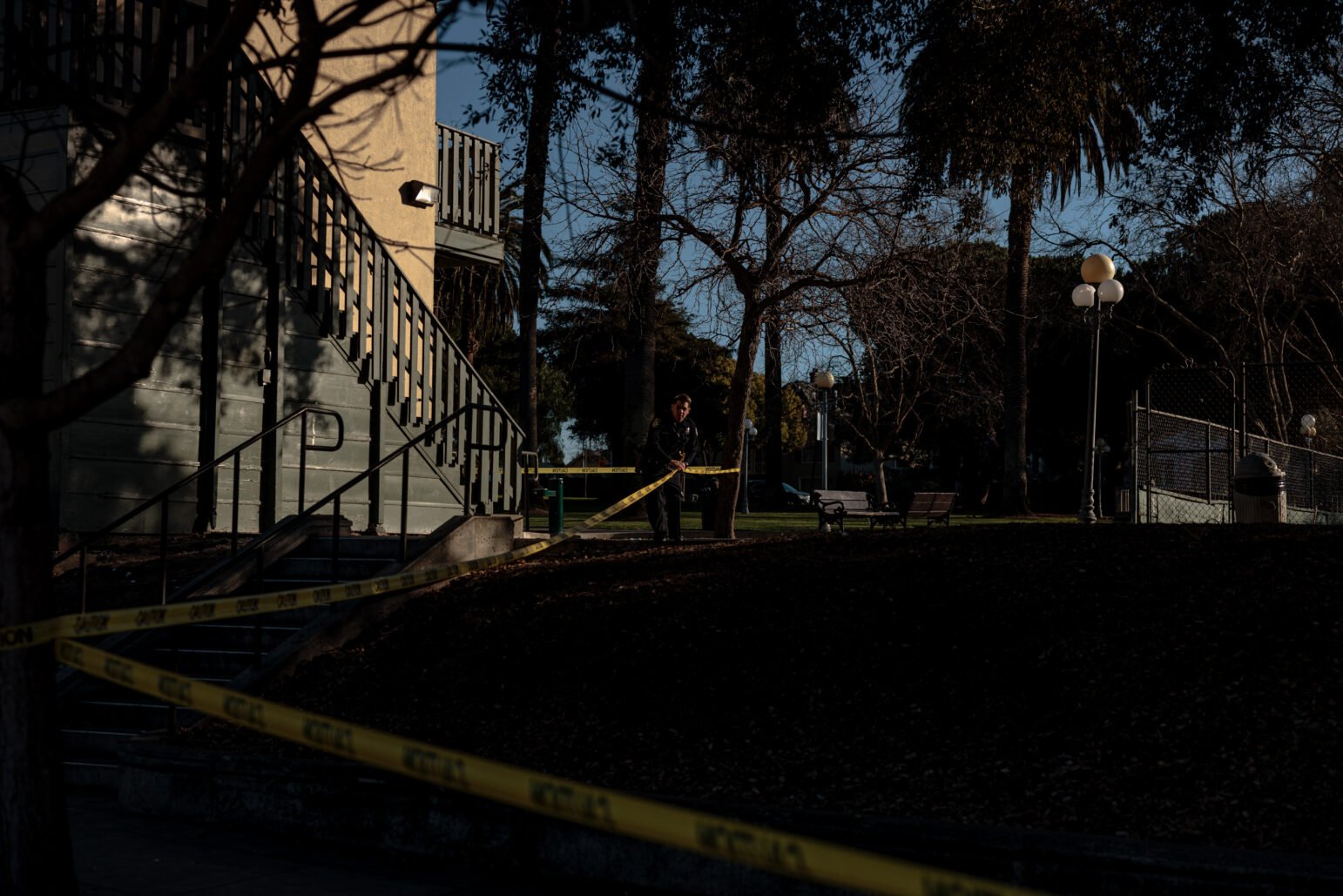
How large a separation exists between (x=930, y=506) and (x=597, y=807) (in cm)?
1907

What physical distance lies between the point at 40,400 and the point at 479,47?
2.03m

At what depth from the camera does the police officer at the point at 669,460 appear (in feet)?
43.0

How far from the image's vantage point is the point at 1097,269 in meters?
19.2

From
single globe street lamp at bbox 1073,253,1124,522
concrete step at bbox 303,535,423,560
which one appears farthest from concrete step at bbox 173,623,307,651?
single globe street lamp at bbox 1073,253,1124,522

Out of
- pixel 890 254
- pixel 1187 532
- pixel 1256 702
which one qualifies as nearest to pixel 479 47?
pixel 1256 702

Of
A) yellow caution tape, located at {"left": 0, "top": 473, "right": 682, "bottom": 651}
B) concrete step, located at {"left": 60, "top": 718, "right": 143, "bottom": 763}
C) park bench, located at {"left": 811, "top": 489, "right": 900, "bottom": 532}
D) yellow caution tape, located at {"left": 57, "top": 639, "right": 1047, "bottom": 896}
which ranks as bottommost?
concrete step, located at {"left": 60, "top": 718, "right": 143, "bottom": 763}

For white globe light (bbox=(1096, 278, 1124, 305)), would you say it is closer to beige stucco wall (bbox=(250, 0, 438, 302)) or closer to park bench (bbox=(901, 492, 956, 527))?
park bench (bbox=(901, 492, 956, 527))

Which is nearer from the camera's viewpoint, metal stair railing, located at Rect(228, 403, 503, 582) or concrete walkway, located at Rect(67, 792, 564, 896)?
concrete walkway, located at Rect(67, 792, 564, 896)

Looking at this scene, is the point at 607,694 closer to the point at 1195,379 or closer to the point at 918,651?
the point at 918,651

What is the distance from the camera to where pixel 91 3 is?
35.9 ft

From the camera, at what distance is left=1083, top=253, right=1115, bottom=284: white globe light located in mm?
19156

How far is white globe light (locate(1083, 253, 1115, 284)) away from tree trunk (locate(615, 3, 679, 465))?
21.7ft

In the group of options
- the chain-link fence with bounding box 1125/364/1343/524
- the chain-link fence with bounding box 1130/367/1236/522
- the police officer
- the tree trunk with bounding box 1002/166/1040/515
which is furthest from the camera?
the tree trunk with bounding box 1002/166/1040/515

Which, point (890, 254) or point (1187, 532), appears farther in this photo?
Answer: point (890, 254)
